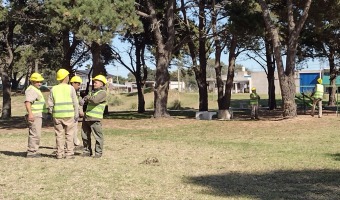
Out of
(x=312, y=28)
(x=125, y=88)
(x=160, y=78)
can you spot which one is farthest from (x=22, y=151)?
(x=125, y=88)

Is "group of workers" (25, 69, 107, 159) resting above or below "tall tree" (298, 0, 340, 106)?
below

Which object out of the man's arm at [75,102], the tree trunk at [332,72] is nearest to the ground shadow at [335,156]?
the man's arm at [75,102]

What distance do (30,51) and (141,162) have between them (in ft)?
73.8

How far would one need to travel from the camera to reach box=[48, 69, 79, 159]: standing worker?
9781 millimetres

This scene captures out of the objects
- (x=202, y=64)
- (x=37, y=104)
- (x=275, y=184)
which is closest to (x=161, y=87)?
(x=202, y=64)

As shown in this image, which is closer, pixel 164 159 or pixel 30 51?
pixel 164 159

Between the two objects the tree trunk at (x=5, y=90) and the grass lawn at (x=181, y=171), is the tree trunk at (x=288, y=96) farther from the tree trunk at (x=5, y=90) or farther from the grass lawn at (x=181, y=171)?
the tree trunk at (x=5, y=90)

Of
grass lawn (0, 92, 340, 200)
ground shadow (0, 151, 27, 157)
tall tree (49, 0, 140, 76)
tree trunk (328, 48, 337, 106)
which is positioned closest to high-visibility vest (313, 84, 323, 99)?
grass lawn (0, 92, 340, 200)

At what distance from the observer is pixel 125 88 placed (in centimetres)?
10075

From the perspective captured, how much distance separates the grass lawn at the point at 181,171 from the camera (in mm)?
6887

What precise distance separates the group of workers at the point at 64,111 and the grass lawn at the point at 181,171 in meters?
0.35

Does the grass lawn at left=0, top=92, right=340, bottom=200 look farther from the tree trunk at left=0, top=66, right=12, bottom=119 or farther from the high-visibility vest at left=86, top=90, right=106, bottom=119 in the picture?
the tree trunk at left=0, top=66, right=12, bottom=119

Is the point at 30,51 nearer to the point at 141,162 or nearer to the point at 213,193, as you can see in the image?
the point at 141,162

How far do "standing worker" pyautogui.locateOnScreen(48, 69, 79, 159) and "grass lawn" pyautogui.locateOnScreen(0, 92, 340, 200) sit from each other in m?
0.34
